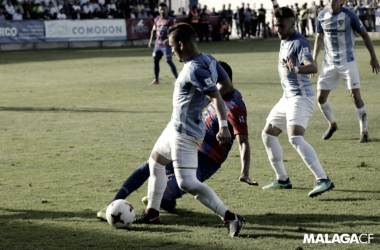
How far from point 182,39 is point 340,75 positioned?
5.29 m

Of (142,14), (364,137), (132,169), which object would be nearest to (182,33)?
(132,169)

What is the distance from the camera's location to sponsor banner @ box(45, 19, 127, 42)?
35344 mm

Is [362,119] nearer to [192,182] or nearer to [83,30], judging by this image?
[192,182]

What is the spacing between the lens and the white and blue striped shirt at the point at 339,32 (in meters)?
9.12

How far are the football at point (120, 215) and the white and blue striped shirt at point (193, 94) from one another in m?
0.87

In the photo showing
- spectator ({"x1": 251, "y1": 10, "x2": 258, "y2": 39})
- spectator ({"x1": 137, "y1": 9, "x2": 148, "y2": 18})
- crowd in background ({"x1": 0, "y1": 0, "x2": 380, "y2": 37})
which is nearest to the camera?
crowd in background ({"x1": 0, "y1": 0, "x2": 380, "y2": 37})

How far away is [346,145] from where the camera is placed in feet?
30.0

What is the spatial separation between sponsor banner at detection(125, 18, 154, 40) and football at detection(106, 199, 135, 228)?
32.8m

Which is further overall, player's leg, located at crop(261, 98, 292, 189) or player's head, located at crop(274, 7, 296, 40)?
player's leg, located at crop(261, 98, 292, 189)

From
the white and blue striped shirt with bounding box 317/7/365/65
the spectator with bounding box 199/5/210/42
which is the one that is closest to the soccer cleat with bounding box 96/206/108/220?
the white and blue striped shirt with bounding box 317/7/365/65

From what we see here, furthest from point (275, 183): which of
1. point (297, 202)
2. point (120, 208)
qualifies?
point (120, 208)

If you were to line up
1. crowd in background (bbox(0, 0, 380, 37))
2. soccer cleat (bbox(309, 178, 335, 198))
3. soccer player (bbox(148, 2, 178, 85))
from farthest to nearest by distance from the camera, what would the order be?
1. crowd in background (bbox(0, 0, 380, 37))
2. soccer player (bbox(148, 2, 178, 85))
3. soccer cleat (bbox(309, 178, 335, 198))

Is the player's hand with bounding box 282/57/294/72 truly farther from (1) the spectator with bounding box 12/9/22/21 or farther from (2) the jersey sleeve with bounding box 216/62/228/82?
(1) the spectator with bounding box 12/9/22/21

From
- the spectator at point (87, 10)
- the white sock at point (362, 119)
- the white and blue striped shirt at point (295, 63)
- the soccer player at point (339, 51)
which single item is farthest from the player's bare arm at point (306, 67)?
the spectator at point (87, 10)
